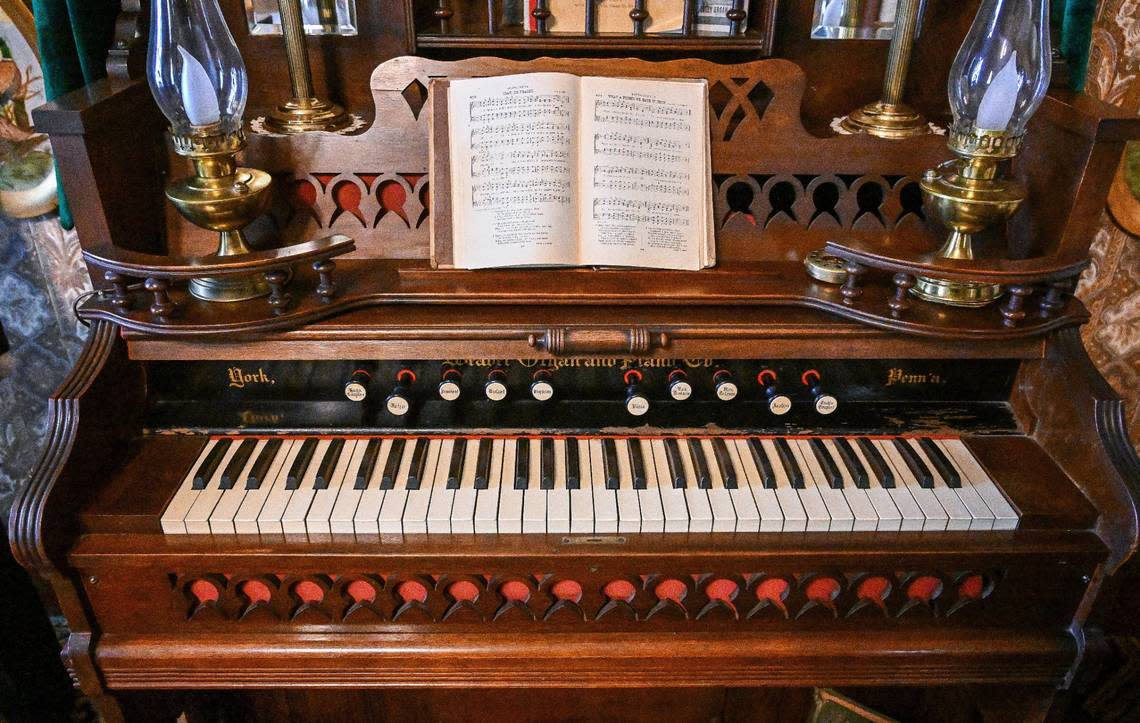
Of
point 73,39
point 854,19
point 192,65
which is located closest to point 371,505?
point 192,65

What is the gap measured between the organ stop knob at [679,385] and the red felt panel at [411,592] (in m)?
0.59

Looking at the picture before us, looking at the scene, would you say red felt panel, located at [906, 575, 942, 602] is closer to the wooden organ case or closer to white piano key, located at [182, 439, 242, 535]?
the wooden organ case

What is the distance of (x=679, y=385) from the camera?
1.55m

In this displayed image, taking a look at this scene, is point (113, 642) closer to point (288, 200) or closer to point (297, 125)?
point (288, 200)

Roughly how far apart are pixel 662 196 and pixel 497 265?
1.12ft

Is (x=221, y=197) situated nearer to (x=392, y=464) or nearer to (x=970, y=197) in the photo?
(x=392, y=464)

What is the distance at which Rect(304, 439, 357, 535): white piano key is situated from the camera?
1396 millimetres

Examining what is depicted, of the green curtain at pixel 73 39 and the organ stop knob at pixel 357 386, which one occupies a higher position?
the green curtain at pixel 73 39

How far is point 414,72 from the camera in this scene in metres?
1.54

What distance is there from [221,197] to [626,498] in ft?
2.90

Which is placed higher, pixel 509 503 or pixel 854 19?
pixel 854 19

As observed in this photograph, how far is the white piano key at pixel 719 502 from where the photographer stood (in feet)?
4.64

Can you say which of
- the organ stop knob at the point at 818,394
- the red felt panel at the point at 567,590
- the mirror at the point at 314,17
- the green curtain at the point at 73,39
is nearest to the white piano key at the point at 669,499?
the red felt panel at the point at 567,590

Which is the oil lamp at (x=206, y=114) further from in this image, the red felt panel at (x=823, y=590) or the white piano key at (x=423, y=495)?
the red felt panel at (x=823, y=590)
